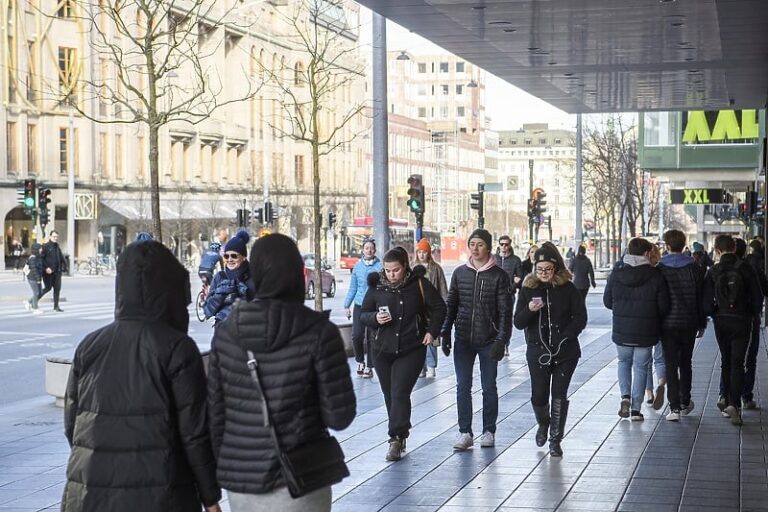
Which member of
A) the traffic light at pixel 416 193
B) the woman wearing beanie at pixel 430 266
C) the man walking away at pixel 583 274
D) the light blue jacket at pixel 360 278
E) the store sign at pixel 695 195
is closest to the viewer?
the woman wearing beanie at pixel 430 266

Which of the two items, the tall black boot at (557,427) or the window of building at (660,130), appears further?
the window of building at (660,130)

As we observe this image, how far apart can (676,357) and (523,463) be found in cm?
297

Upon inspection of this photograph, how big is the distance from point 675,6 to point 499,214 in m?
143

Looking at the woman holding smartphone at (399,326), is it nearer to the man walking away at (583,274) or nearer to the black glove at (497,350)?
the black glove at (497,350)

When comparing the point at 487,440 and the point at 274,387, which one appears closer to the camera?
the point at 274,387

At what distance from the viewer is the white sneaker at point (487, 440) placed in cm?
1092

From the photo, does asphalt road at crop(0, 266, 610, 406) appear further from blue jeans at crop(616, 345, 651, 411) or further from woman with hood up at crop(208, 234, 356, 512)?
woman with hood up at crop(208, 234, 356, 512)

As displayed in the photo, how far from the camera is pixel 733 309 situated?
40.5 ft

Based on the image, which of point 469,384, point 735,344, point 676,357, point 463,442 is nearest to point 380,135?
point 676,357

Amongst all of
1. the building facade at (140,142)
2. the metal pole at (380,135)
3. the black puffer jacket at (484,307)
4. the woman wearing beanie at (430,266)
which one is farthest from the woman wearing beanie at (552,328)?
the building facade at (140,142)

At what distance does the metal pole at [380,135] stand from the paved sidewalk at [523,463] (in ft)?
18.5

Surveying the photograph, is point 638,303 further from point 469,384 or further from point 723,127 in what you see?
point 723,127

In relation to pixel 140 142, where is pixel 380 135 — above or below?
below

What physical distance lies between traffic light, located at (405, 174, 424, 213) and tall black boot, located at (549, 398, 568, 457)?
13915 millimetres
